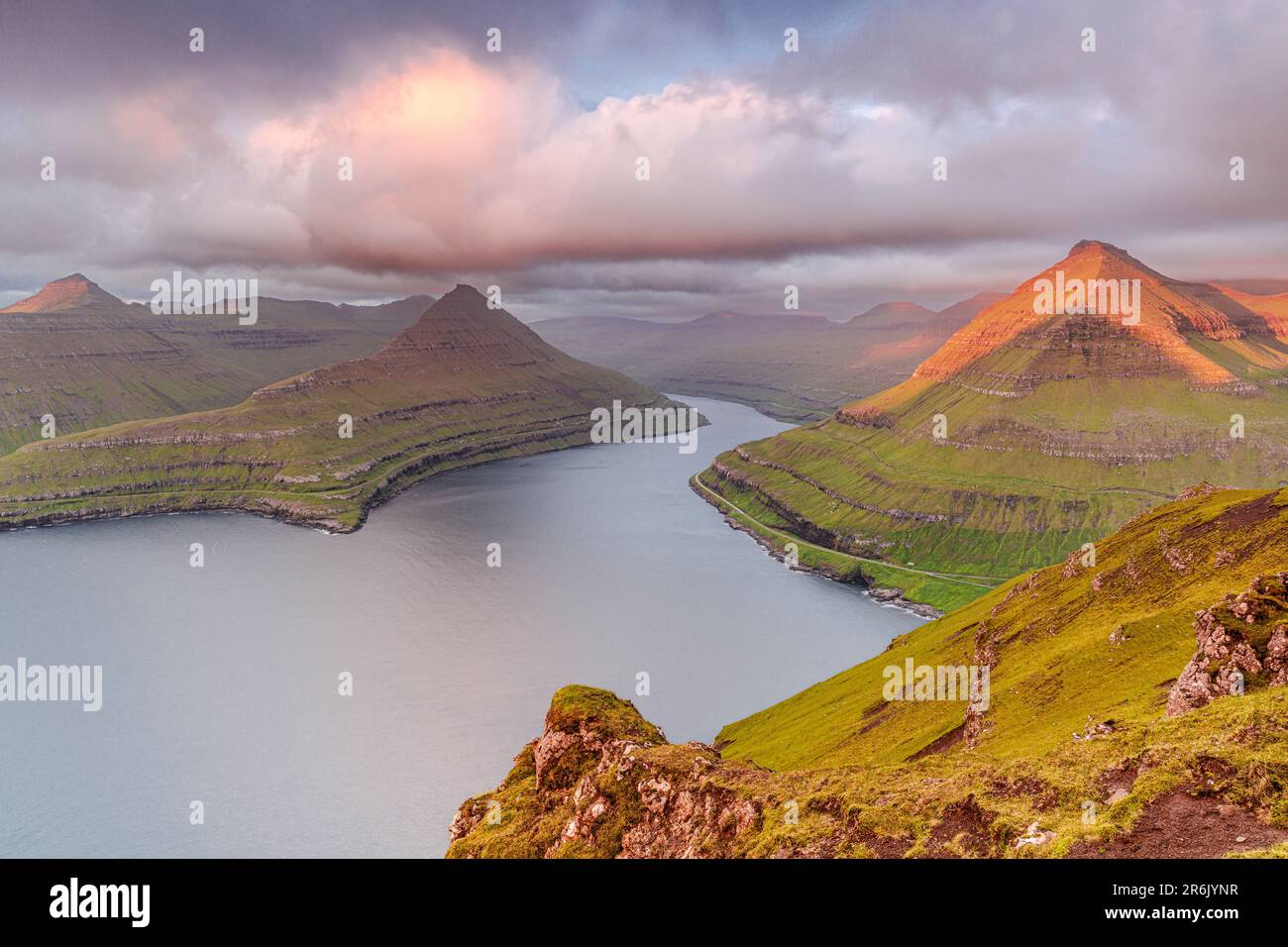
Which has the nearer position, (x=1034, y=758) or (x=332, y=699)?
(x=1034, y=758)

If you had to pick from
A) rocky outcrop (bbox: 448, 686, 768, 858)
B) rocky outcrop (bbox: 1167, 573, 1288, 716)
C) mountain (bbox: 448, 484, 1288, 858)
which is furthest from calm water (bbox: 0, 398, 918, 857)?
rocky outcrop (bbox: 1167, 573, 1288, 716)

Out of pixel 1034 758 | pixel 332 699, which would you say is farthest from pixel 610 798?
pixel 332 699

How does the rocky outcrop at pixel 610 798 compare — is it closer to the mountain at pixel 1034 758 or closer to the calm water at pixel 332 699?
the mountain at pixel 1034 758

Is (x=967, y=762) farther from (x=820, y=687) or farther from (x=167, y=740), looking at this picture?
(x=167, y=740)

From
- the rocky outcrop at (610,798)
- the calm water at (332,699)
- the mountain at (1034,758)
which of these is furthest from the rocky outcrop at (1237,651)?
the calm water at (332,699)

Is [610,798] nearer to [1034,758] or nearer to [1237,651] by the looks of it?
[1034,758]

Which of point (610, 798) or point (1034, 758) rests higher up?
point (1034, 758)
